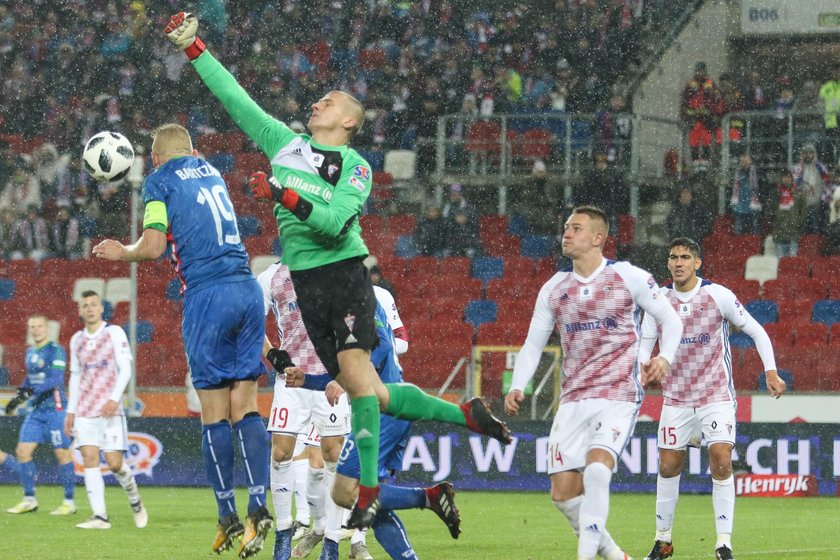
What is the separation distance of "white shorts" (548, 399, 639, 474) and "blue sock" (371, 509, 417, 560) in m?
0.88

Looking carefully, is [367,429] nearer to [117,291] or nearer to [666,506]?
[666,506]

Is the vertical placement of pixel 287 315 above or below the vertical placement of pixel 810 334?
above

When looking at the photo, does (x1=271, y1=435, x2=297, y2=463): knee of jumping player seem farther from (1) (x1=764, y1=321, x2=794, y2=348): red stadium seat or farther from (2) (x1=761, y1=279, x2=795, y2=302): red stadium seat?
(2) (x1=761, y1=279, x2=795, y2=302): red stadium seat

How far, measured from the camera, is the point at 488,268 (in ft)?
70.9

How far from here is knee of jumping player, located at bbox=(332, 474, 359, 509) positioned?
282 inches

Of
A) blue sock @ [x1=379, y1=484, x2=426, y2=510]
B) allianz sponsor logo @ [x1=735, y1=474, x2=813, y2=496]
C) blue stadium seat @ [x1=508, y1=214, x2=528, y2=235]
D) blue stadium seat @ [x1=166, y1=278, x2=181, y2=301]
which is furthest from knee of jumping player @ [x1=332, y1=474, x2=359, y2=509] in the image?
blue stadium seat @ [x1=508, y1=214, x2=528, y2=235]

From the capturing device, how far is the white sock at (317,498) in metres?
9.66

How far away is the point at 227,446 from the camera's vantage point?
7.66m

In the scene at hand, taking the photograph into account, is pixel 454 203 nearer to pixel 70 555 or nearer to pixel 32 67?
pixel 32 67

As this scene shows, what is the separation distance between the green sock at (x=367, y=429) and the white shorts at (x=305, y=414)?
2.94 metres

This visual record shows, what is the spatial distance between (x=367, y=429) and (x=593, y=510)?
1.30 m

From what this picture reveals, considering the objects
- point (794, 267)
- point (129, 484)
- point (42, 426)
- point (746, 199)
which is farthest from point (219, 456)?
point (746, 199)

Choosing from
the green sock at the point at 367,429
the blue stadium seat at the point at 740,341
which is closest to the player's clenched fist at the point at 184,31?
the green sock at the point at 367,429

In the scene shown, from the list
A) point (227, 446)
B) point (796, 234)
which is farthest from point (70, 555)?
point (796, 234)
